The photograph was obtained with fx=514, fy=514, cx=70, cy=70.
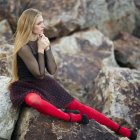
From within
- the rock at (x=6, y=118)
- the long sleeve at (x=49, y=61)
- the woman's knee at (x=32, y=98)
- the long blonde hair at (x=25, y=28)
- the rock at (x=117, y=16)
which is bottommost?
the rock at (x=117, y=16)

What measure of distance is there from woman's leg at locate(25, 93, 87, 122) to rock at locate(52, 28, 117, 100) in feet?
8.70

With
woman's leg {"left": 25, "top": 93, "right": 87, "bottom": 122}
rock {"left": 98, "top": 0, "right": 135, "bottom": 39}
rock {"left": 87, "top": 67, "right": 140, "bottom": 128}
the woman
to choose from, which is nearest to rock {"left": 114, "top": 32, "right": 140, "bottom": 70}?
rock {"left": 98, "top": 0, "right": 135, "bottom": 39}

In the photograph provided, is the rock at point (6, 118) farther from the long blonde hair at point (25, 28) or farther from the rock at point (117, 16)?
the rock at point (117, 16)

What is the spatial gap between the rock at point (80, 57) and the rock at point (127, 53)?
413 millimetres

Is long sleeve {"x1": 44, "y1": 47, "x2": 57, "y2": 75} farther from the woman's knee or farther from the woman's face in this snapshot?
the woman's knee

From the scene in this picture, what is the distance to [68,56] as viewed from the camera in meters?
9.57

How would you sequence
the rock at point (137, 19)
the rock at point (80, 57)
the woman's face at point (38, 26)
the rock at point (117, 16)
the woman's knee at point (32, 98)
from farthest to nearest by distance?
the rock at point (137, 19)
the rock at point (117, 16)
the rock at point (80, 57)
the woman's face at point (38, 26)
the woman's knee at point (32, 98)

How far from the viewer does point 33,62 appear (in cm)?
609

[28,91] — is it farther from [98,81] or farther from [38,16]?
[98,81]

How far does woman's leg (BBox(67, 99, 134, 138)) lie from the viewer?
657cm

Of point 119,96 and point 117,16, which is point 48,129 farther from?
point 117,16

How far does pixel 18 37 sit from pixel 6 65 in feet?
4.88

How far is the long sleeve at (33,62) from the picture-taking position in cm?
609

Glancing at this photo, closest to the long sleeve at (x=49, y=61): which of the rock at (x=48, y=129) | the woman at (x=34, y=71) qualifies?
the woman at (x=34, y=71)
